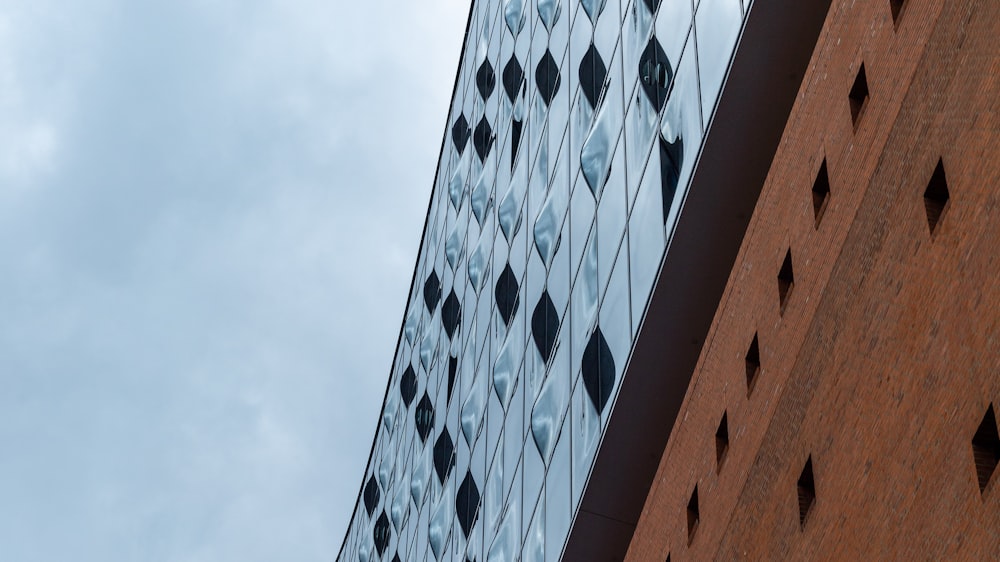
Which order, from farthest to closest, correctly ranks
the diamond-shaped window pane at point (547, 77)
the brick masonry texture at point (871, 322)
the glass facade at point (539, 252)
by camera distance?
the diamond-shaped window pane at point (547, 77) → the glass facade at point (539, 252) → the brick masonry texture at point (871, 322)

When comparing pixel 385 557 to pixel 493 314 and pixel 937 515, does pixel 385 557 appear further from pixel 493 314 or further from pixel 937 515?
pixel 937 515

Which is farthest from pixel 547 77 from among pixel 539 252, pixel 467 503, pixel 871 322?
pixel 871 322

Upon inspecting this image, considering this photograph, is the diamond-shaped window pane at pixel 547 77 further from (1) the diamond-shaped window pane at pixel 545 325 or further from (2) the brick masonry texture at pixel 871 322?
(2) the brick masonry texture at pixel 871 322

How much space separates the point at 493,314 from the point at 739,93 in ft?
40.3

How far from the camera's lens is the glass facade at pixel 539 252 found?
18938 millimetres

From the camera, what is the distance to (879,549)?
9859mm

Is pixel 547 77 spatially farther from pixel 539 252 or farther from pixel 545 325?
pixel 545 325

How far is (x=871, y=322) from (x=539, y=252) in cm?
1429

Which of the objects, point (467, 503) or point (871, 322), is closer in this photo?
point (871, 322)

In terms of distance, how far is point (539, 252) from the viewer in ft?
81.9

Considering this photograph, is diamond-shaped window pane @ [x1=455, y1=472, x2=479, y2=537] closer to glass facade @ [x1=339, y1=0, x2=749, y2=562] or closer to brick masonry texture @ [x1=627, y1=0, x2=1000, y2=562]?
glass facade @ [x1=339, y1=0, x2=749, y2=562]

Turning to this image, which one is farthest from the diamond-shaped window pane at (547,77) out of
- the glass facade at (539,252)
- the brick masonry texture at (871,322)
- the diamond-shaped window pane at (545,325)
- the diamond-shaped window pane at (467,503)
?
the brick masonry texture at (871,322)

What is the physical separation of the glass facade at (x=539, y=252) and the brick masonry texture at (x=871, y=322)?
3.99 meters

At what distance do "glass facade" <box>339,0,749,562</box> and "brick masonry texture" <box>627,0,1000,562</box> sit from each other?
3995 mm
